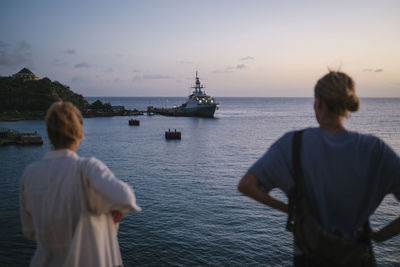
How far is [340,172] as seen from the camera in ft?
5.80

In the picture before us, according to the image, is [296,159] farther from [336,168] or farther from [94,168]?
[94,168]

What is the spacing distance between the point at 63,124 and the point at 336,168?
6.23ft

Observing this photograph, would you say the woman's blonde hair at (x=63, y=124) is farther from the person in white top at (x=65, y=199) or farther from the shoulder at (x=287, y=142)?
the shoulder at (x=287, y=142)

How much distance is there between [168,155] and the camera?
38.3 m

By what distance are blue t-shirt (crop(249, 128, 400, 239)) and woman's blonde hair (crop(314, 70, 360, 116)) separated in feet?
0.55

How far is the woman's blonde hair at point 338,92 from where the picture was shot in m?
1.79

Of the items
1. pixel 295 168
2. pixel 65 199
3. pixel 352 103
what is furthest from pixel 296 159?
pixel 65 199

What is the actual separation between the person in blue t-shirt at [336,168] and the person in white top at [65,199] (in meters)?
1.03

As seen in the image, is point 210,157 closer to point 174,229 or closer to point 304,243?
point 174,229

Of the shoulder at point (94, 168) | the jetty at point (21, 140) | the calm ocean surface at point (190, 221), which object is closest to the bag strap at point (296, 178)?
the shoulder at point (94, 168)

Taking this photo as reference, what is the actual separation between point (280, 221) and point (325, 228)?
16621 millimetres

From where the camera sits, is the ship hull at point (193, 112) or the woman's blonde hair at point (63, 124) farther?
the ship hull at point (193, 112)

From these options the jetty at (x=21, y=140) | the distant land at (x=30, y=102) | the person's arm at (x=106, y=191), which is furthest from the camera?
the distant land at (x=30, y=102)

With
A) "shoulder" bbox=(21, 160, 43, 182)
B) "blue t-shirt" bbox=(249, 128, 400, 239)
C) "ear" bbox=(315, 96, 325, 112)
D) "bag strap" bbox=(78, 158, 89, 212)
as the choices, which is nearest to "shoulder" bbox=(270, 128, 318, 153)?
"blue t-shirt" bbox=(249, 128, 400, 239)
